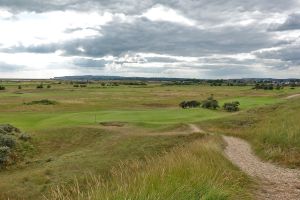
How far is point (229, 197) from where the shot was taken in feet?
26.6

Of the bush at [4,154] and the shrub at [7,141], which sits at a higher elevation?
the shrub at [7,141]

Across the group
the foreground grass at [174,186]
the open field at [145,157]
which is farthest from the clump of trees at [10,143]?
the foreground grass at [174,186]

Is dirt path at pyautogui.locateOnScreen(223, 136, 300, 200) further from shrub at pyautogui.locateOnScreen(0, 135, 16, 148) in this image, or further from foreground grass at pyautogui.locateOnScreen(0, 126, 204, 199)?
shrub at pyautogui.locateOnScreen(0, 135, 16, 148)

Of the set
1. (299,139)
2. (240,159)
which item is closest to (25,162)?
(240,159)

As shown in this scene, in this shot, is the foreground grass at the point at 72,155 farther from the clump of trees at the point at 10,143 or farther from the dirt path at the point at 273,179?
the dirt path at the point at 273,179

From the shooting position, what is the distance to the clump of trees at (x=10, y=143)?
2887 centimetres

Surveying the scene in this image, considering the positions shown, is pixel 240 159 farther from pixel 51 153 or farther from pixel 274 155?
pixel 51 153

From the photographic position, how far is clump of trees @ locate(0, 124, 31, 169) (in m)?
28.9

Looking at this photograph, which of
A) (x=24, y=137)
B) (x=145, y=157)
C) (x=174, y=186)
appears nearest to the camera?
(x=174, y=186)

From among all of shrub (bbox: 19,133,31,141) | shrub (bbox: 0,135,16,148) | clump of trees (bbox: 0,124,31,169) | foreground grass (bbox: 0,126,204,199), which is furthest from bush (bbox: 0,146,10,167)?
shrub (bbox: 19,133,31,141)

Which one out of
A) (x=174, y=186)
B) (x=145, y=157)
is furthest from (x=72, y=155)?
(x=174, y=186)

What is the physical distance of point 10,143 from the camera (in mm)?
31906

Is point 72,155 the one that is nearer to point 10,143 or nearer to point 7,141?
point 10,143

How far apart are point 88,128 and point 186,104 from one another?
1402 inches
